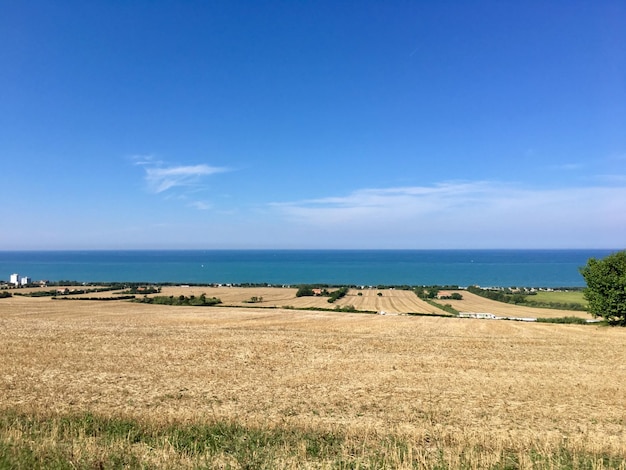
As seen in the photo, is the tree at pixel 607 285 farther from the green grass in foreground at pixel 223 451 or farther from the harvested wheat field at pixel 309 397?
the green grass in foreground at pixel 223 451

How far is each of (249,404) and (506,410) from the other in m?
10.8

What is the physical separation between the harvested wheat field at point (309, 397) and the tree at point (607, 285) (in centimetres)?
243

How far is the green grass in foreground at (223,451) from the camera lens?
7.79 metres

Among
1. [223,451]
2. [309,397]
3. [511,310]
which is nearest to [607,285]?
[511,310]

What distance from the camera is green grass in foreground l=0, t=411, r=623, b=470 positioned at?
307 inches

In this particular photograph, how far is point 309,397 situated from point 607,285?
36.6 metres

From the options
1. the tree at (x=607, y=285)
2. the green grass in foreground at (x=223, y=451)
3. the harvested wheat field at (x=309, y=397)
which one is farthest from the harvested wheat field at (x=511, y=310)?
the green grass in foreground at (x=223, y=451)

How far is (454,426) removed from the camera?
13.9 meters

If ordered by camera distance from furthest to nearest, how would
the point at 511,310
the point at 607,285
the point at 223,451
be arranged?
1. the point at 511,310
2. the point at 607,285
3. the point at 223,451

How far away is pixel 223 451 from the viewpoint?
30.0 feet

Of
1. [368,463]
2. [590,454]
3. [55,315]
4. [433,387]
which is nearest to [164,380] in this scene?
[433,387]

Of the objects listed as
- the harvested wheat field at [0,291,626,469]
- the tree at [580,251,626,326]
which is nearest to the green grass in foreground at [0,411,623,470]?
the harvested wheat field at [0,291,626,469]

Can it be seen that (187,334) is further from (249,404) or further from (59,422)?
(59,422)

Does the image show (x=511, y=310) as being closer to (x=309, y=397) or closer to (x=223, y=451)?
(x=309, y=397)
